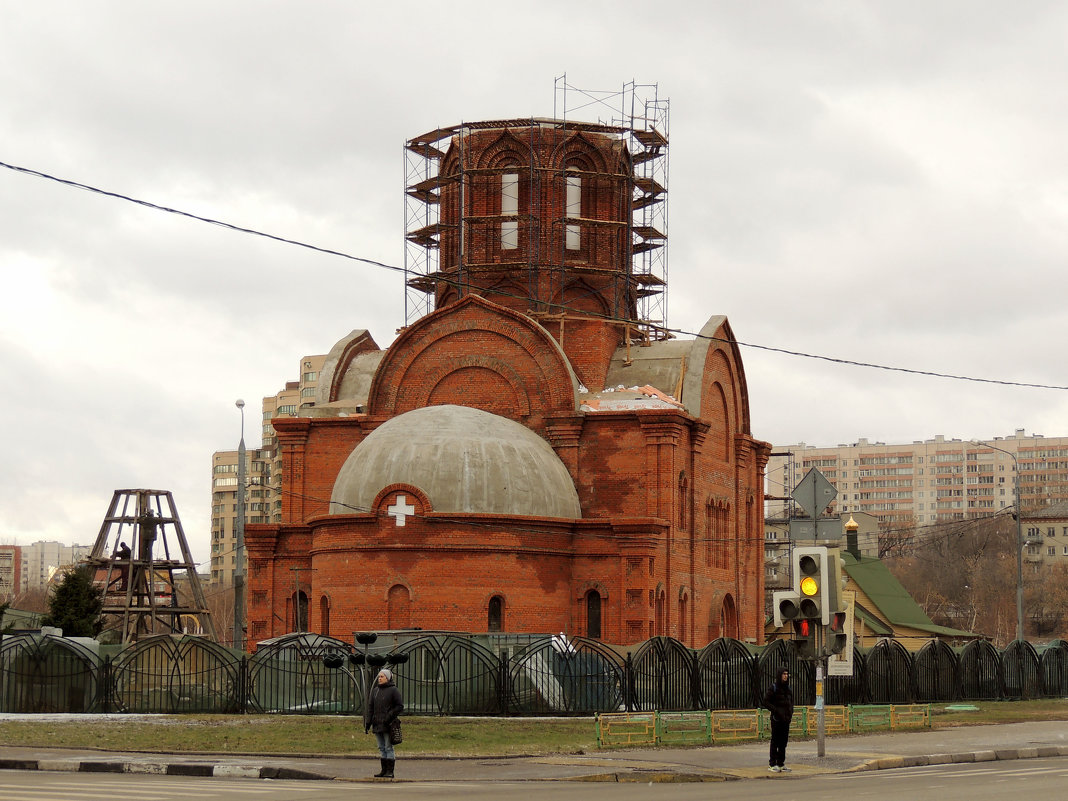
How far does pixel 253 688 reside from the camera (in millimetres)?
32750

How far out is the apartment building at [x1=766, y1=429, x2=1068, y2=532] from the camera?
16612cm

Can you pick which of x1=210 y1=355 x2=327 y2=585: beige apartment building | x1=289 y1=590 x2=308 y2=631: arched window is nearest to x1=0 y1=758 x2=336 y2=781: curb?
x1=289 y1=590 x2=308 y2=631: arched window

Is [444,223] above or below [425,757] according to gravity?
above

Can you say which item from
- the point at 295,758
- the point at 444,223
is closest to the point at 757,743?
the point at 295,758

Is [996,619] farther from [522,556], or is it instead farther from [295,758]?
[295,758]

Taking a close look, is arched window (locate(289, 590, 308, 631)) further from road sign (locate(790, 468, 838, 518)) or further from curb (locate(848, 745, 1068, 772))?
curb (locate(848, 745, 1068, 772))

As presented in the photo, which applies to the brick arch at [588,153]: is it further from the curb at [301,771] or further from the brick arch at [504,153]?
the curb at [301,771]

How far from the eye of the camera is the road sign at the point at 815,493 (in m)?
22.7

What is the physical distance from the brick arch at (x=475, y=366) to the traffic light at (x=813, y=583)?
911 inches

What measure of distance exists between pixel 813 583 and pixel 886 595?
4351cm

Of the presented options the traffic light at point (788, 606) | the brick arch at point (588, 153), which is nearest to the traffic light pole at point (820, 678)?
the traffic light at point (788, 606)

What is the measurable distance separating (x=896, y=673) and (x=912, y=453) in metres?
138

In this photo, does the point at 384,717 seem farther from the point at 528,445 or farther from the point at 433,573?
the point at 528,445

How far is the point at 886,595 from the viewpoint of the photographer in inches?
2470
